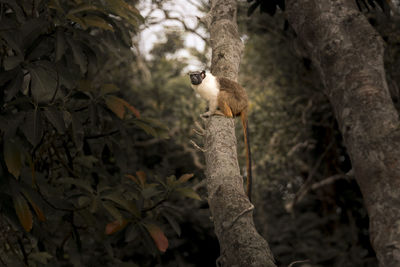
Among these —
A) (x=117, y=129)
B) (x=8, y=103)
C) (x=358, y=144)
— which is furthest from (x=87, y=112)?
(x=358, y=144)

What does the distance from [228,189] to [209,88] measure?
74cm

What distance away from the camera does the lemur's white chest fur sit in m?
1.98

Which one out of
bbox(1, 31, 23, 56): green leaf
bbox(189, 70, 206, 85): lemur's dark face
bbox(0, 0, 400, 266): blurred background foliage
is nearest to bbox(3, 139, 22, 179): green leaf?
bbox(0, 0, 400, 266): blurred background foliage

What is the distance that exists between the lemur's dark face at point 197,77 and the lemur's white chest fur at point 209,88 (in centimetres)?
2

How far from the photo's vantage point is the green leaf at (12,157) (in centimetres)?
156

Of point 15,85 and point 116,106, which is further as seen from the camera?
point 116,106

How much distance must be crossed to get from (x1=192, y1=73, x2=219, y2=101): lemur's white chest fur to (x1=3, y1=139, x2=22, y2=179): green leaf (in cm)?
80

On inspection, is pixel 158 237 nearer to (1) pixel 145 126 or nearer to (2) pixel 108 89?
(1) pixel 145 126

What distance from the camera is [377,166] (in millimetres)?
1933

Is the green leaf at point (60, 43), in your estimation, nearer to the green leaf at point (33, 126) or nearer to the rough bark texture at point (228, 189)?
the green leaf at point (33, 126)

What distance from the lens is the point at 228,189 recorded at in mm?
1364

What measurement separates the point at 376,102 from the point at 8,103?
4.83 ft

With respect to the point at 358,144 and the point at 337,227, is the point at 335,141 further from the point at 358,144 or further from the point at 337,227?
the point at 358,144

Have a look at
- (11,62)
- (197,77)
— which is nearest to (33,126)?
(11,62)
